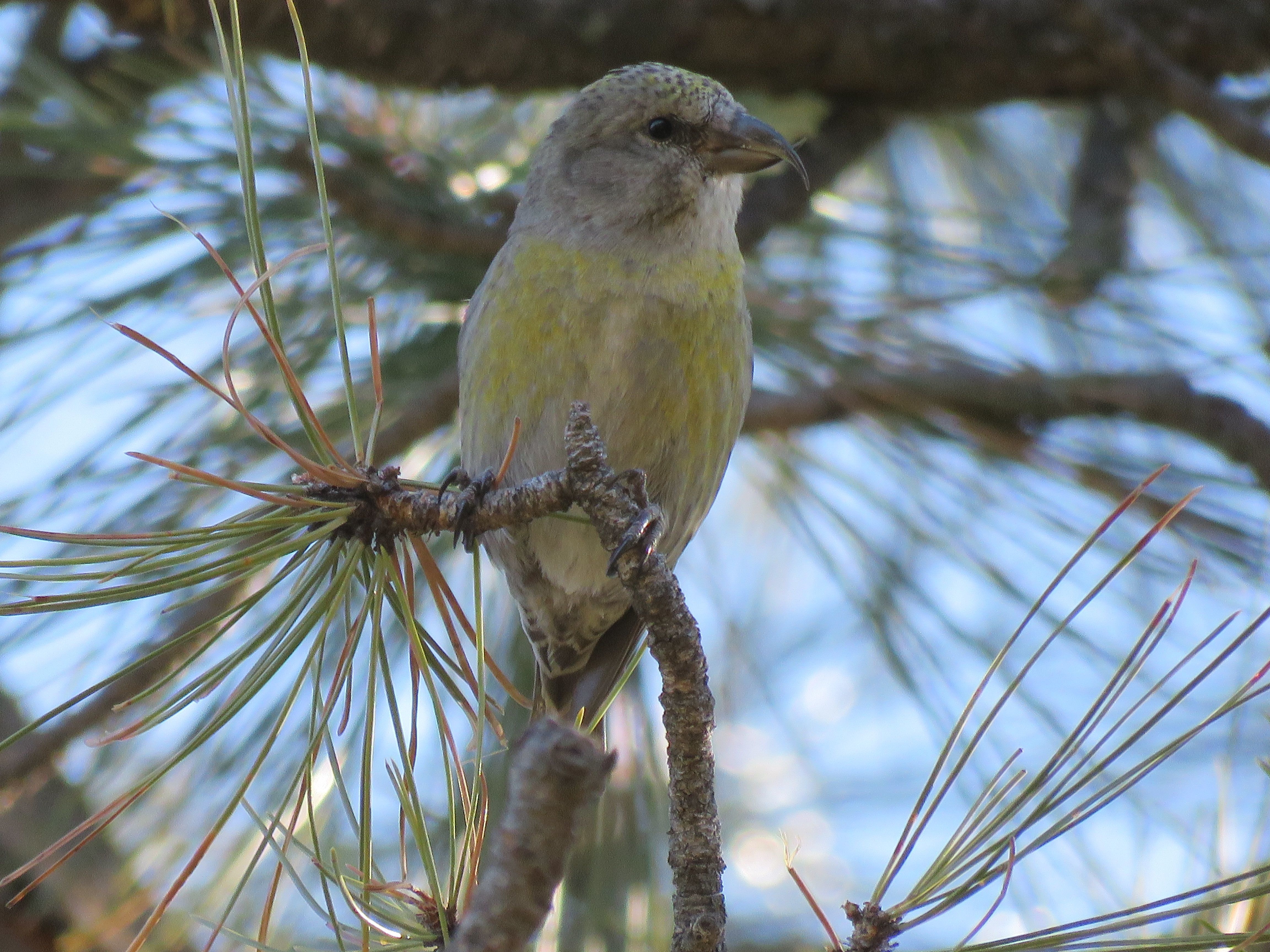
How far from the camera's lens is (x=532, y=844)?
841 millimetres

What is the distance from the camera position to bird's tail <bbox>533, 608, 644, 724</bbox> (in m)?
2.44

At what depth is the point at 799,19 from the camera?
2537 mm

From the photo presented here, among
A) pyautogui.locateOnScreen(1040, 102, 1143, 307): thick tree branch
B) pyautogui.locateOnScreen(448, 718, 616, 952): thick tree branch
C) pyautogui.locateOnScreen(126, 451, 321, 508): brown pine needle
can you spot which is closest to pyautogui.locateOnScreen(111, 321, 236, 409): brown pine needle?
pyautogui.locateOnScreen(126, 451, 321, 508): brown pine needle

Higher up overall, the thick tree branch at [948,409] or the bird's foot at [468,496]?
the thick tree branch at [948,409]

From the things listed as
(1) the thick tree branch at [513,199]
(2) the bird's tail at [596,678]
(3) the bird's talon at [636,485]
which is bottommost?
(3) the bird's talon at [636,485]

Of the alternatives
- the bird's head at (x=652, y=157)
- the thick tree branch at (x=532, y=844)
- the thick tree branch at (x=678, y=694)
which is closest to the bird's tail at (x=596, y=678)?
the bird's head at (x=652, y=157)

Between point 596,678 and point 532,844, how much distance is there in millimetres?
1661

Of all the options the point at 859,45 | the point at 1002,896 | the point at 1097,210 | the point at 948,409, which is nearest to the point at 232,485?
the point at 1002,896

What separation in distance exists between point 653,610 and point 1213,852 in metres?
0.88

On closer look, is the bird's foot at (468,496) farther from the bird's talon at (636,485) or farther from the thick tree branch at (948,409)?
the thick tree branch at (948,409)

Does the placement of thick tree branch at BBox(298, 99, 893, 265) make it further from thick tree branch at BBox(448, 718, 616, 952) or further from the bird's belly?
thick tree branch at BBox(448, 718, 616, 952)

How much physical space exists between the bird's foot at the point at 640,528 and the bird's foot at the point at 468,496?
0.16 metres

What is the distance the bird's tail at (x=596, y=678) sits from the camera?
2.44 meters

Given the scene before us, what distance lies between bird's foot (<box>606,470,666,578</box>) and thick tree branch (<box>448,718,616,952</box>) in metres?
0.57
